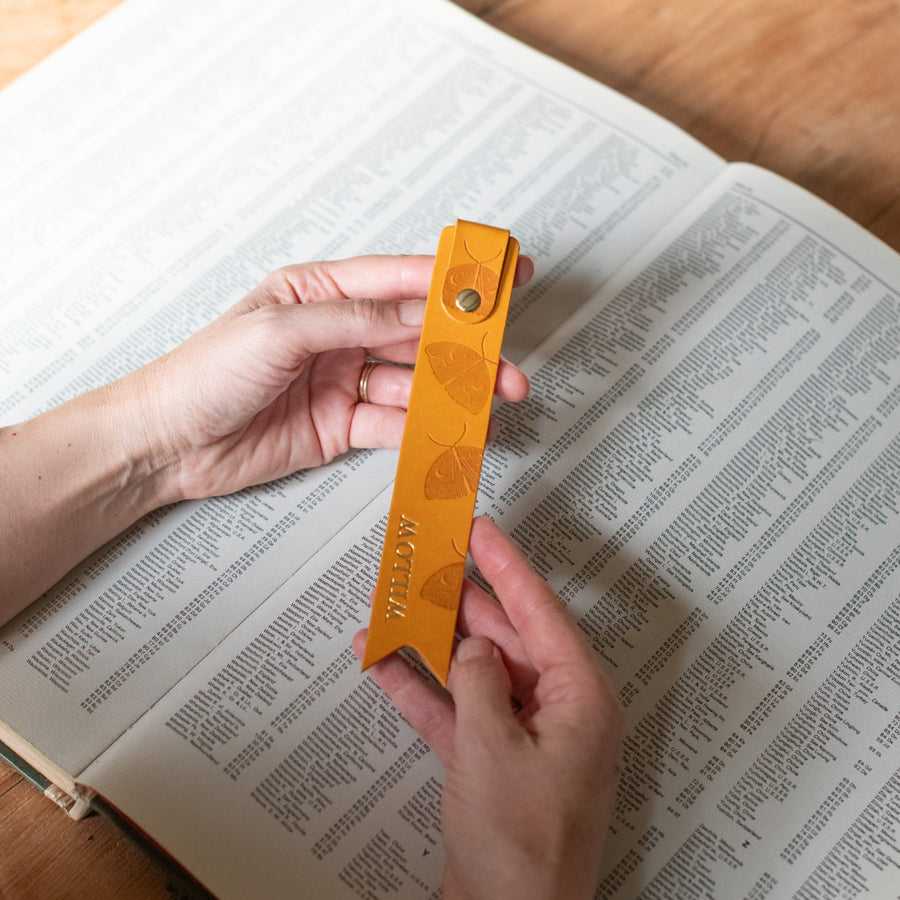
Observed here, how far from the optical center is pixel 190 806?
1.63 ft

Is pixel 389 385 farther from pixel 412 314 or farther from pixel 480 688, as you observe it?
pixel 480 688

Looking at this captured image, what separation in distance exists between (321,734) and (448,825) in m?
0.11

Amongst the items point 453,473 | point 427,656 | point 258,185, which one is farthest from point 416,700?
point 258,185

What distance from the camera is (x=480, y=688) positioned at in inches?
18.6

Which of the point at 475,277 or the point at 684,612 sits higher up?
the point at 475,277

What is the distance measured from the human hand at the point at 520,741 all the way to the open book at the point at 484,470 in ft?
0.14

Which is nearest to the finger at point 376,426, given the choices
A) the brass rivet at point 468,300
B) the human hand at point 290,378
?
the human hand at point 290,378

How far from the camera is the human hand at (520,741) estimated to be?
0.43m

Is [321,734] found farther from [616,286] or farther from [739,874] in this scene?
[616,286]

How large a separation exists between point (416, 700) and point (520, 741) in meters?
0.08

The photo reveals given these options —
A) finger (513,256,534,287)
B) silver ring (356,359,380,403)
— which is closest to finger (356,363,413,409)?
silver ring (356,359,380,403)

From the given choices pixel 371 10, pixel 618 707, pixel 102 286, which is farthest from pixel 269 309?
pixel 371 10

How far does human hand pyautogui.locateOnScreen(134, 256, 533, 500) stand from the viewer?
55cm

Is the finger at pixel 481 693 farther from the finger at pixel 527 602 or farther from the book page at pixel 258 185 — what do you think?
the book page at pixel 258 185
